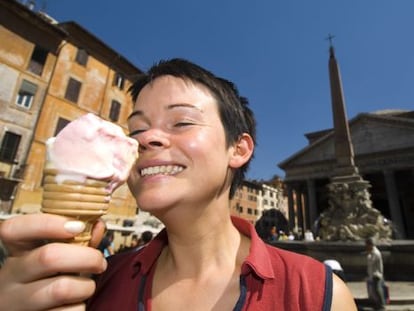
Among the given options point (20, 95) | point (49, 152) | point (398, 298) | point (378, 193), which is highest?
point (20, 95)

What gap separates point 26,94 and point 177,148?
1909 cm

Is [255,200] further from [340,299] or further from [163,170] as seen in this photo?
[163,170]

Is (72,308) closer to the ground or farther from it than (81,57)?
closer to the ground

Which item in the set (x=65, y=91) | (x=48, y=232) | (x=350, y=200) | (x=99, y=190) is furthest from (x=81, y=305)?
(x=65, y=91)

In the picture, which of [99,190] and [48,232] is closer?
[48,232]

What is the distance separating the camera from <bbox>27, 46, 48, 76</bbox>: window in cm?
1670

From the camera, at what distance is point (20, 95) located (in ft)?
51.8

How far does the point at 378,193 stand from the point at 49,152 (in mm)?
37934

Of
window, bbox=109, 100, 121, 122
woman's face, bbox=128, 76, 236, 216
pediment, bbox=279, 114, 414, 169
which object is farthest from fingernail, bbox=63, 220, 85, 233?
pediment, bbox=279, 114, 414, 169

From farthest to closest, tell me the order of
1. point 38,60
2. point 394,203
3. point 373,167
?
point 373,167
point 394,203
point 38,60

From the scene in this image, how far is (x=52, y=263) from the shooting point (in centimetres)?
81

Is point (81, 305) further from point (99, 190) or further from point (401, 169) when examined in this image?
point (401, 169)

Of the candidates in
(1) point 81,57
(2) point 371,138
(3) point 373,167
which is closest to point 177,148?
(1) point 81,57

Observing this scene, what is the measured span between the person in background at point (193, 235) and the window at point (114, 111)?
20708 mm
